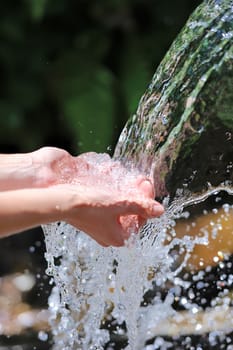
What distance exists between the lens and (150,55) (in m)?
2.85

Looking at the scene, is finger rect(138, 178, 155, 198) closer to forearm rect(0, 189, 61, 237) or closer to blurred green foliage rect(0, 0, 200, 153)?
forearm rect(0, 189, 61, 237)

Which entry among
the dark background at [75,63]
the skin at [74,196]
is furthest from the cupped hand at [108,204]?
the dark background at [75,63]

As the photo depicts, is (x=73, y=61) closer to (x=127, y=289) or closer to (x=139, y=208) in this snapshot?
(x=127, y=289)

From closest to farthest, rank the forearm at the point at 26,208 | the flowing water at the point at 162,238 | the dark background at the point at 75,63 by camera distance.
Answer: the forearm at the point at 26,208
the flowing water at the point at 162,238
the dark background at the point at 75,63

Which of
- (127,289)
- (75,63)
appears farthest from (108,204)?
(75,63)

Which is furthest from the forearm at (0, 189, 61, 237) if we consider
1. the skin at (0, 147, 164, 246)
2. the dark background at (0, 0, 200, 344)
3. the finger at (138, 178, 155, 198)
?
the dark background at (0, 0, 200, 344)

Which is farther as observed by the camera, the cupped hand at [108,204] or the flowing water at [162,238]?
the flowing water at [162,238]

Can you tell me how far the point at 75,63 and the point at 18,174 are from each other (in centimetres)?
161

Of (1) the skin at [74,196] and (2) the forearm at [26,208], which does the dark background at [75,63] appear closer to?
(1) the skin at [74,196]

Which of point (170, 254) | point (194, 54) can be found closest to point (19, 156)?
point (194, 54)

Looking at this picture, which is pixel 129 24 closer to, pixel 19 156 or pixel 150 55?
pixel 150 55

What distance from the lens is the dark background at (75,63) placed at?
2.75m

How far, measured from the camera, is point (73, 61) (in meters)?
2.81

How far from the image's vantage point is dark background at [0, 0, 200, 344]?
275cm
